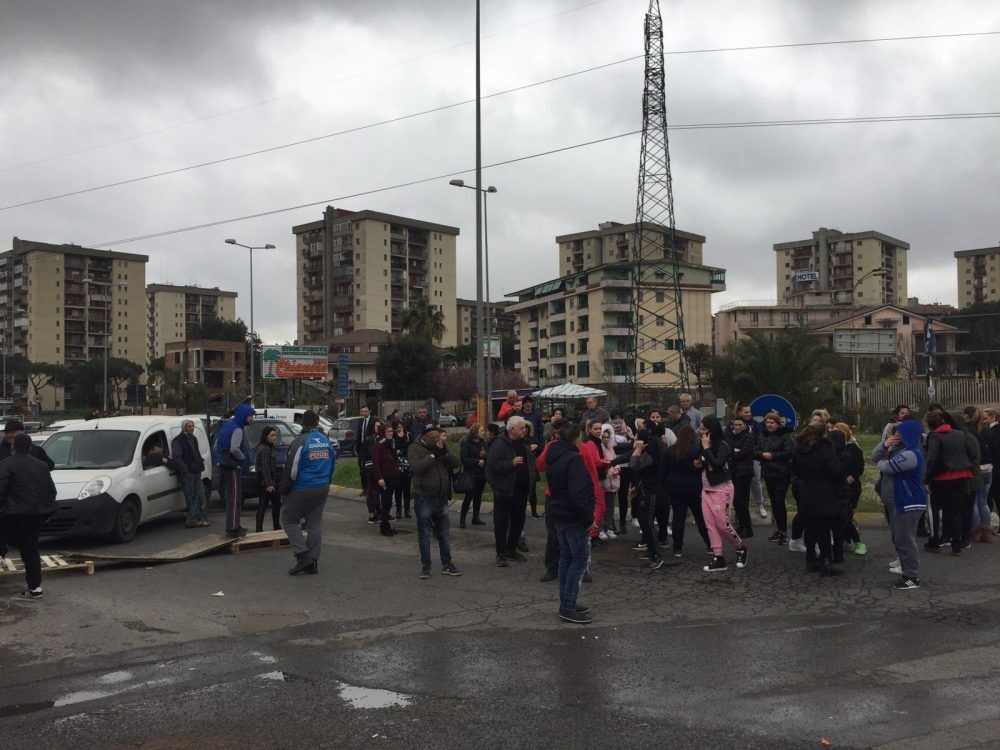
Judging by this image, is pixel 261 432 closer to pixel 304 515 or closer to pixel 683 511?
pixel 304 515

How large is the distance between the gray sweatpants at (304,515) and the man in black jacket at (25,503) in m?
2.41

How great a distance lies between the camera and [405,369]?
73.9 meters

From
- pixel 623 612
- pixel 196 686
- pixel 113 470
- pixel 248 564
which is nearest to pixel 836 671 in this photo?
pixel 623 612

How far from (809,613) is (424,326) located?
7860 cm

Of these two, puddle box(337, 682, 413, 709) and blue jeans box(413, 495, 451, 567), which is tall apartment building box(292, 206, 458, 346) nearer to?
blue jeans box(413, 495, 451, 567)

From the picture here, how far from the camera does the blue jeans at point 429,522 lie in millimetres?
9172

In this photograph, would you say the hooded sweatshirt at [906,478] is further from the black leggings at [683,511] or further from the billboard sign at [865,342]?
the billboard sign at [865,342]

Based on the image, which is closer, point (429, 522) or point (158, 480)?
point (429, 522)

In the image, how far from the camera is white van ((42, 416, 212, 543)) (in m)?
10.8

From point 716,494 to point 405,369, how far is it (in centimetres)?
6559

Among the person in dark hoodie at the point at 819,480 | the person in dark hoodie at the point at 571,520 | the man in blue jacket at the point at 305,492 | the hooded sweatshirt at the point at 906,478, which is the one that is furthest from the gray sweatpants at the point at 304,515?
the hooded sweatshirt at the point at 906,478

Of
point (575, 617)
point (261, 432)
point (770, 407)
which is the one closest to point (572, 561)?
point (575, 617)

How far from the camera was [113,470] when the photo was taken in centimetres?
1158

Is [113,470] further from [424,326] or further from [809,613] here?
[424,326]
